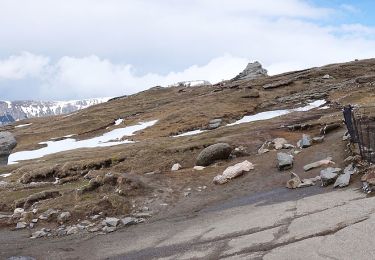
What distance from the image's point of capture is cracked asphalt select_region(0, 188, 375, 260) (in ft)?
49.7

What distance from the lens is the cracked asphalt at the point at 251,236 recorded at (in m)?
15.1

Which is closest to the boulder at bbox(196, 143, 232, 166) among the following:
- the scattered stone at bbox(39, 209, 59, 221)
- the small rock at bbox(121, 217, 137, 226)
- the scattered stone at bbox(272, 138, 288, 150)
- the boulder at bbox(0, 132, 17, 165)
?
the scattered stone at bbox(272, 138, 288, 150)

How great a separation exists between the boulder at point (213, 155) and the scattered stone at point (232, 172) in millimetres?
4586

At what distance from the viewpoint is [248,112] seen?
7500 centimetres

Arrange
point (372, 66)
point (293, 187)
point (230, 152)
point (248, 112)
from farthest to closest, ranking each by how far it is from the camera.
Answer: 1. point (372, 66)
2. point (248, 112)
3. point (230, 152)
4. point (293, 187)

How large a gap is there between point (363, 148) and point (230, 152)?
12.8m

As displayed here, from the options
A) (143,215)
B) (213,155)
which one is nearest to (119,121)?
(213,155)

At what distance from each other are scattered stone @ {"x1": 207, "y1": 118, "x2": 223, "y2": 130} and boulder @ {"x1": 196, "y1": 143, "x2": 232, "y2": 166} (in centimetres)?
2957

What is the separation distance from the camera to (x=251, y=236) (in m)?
18.0

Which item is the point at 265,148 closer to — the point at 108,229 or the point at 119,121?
the point at 108,229

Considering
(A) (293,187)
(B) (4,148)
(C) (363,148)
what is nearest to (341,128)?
(C) (363,148)

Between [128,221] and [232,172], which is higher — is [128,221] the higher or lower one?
the lower one

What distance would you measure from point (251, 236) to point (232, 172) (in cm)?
1293

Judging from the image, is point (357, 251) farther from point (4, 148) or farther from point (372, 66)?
point (372, 66)
